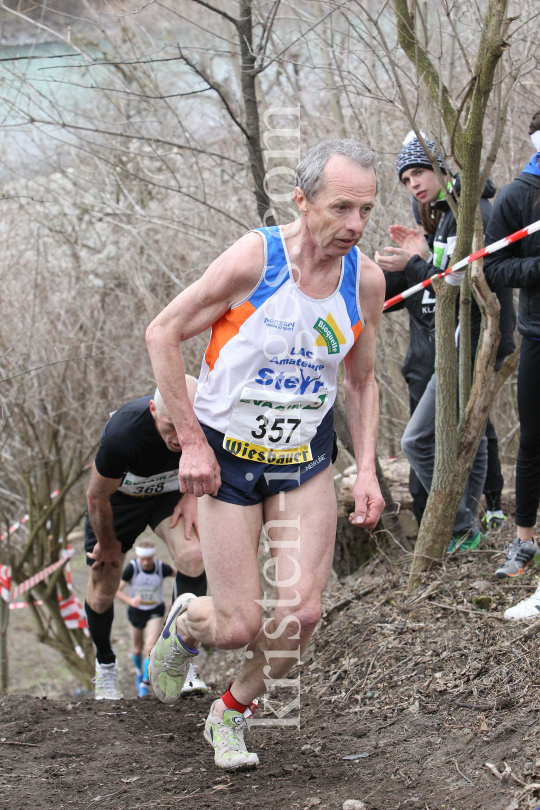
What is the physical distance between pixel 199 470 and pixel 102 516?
5.98ft

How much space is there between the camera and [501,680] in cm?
298

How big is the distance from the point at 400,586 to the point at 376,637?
49cm

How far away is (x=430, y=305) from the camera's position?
4.43 meters

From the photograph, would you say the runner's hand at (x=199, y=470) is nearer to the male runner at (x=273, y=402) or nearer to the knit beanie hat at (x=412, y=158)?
the male runner at (x=273, y=402)

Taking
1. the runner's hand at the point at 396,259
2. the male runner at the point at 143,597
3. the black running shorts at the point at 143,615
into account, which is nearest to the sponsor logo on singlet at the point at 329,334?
the runner's hand at the point at 396,259

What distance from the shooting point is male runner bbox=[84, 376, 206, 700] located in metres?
4.05

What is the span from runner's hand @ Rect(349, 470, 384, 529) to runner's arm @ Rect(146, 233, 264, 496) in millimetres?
544

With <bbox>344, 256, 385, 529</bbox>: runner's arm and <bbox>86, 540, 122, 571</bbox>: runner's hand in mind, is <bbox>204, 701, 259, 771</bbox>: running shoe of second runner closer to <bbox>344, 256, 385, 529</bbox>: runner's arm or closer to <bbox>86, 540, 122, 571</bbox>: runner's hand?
<bbox>344, 256, 385, 529</bbox>: runner's arm

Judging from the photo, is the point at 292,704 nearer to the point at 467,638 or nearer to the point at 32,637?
the point at 467,638

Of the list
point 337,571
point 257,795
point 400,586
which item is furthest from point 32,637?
point 257,795

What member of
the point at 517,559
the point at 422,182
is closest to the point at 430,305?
the point at 422,182

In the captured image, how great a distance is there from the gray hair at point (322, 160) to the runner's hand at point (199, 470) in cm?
97

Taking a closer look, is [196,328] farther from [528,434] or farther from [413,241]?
[413,241]

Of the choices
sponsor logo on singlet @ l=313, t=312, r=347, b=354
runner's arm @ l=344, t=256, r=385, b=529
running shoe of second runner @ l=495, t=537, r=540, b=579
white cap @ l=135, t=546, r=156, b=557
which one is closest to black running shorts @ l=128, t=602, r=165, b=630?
white cap @ l=135, t=546, r=156, b=557
